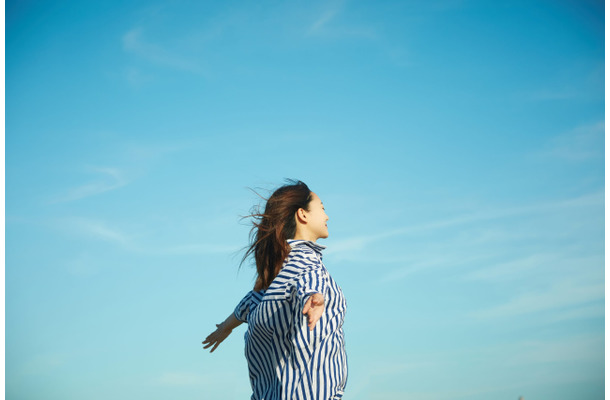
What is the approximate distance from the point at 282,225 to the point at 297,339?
1076mm

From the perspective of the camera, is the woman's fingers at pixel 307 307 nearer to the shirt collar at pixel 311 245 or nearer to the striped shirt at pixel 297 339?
the striped shirt at pixel 297 339

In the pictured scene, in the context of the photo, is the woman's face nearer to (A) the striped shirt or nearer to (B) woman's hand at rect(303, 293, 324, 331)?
(A) the striped shirt

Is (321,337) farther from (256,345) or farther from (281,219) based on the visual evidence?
(281,219)

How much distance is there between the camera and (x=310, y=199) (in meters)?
5.95

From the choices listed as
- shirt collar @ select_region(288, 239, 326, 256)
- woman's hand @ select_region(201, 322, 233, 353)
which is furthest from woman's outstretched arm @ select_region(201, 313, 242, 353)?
shirt collar @ select_region(288, 239, 326, 256)

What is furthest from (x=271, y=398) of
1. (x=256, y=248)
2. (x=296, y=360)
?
(x=256, y=248)

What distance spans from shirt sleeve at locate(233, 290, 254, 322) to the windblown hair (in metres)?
0.20

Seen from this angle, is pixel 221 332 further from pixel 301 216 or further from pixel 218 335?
pixel 301 216

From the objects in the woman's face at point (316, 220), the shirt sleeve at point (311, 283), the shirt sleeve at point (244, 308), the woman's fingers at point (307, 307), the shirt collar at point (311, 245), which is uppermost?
the woman's face at point (316, 220)

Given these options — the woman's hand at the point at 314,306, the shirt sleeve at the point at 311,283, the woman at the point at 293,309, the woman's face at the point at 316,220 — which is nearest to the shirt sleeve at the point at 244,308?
the woman at the point at 293,309

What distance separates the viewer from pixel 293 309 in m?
5.13

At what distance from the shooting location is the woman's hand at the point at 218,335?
253 inches

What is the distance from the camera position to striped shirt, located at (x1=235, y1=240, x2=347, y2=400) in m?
4.98

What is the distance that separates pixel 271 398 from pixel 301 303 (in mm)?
877
